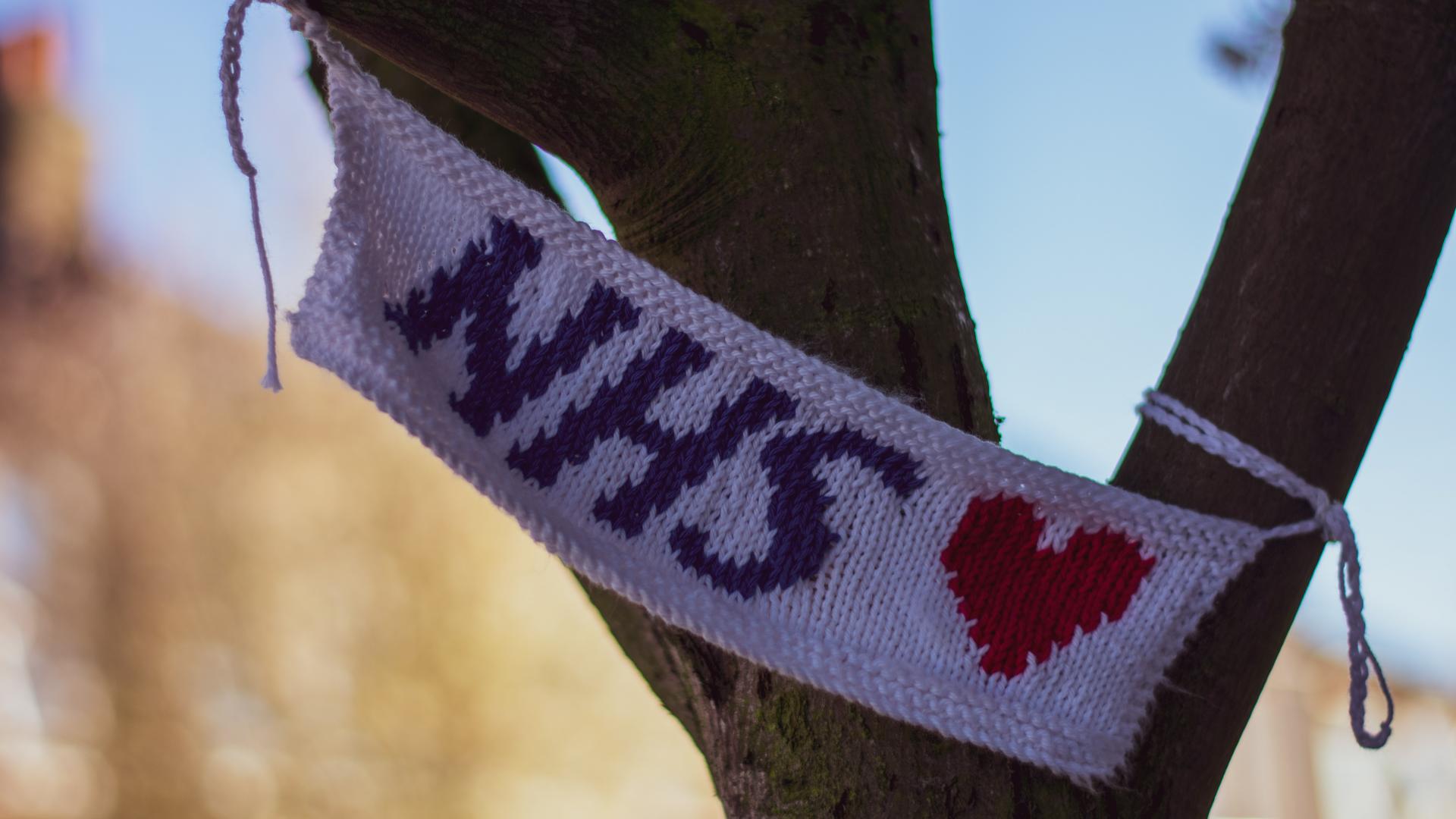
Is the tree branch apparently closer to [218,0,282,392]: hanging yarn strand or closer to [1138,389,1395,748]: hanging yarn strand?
[1138,389,1395,748]: hanging yarn strand

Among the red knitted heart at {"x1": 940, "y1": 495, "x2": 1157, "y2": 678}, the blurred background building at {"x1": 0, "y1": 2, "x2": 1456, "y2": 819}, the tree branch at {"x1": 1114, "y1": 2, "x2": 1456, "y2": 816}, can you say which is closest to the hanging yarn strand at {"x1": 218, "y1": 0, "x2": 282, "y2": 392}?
the red knitted heart at {"x1": 940, "y1": 495, "x2": 1157, "y2": 678}

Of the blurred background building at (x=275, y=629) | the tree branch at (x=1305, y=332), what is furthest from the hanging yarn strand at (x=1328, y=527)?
the blurred background building at (x=275, y=629)

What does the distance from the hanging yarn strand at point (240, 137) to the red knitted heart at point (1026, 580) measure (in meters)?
0.37

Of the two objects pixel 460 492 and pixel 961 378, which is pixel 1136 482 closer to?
pixel 961 378

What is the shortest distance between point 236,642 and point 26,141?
230cm

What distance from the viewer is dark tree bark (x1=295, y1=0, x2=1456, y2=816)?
1.72ft

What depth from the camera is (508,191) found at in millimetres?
505

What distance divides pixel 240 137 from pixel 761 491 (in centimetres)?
33

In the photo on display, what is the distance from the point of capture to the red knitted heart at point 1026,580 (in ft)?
1.70

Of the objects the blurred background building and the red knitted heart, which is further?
the blurred background building

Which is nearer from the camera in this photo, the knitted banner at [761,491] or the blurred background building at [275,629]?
the knitted banner at [761,491]

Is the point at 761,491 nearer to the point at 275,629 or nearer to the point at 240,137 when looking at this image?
the point at 240,137

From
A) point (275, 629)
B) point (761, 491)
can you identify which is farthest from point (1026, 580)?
point (275, 629)

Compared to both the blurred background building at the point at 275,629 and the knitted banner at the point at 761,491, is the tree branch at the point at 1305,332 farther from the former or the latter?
the blurred background building at the point at 275,629
